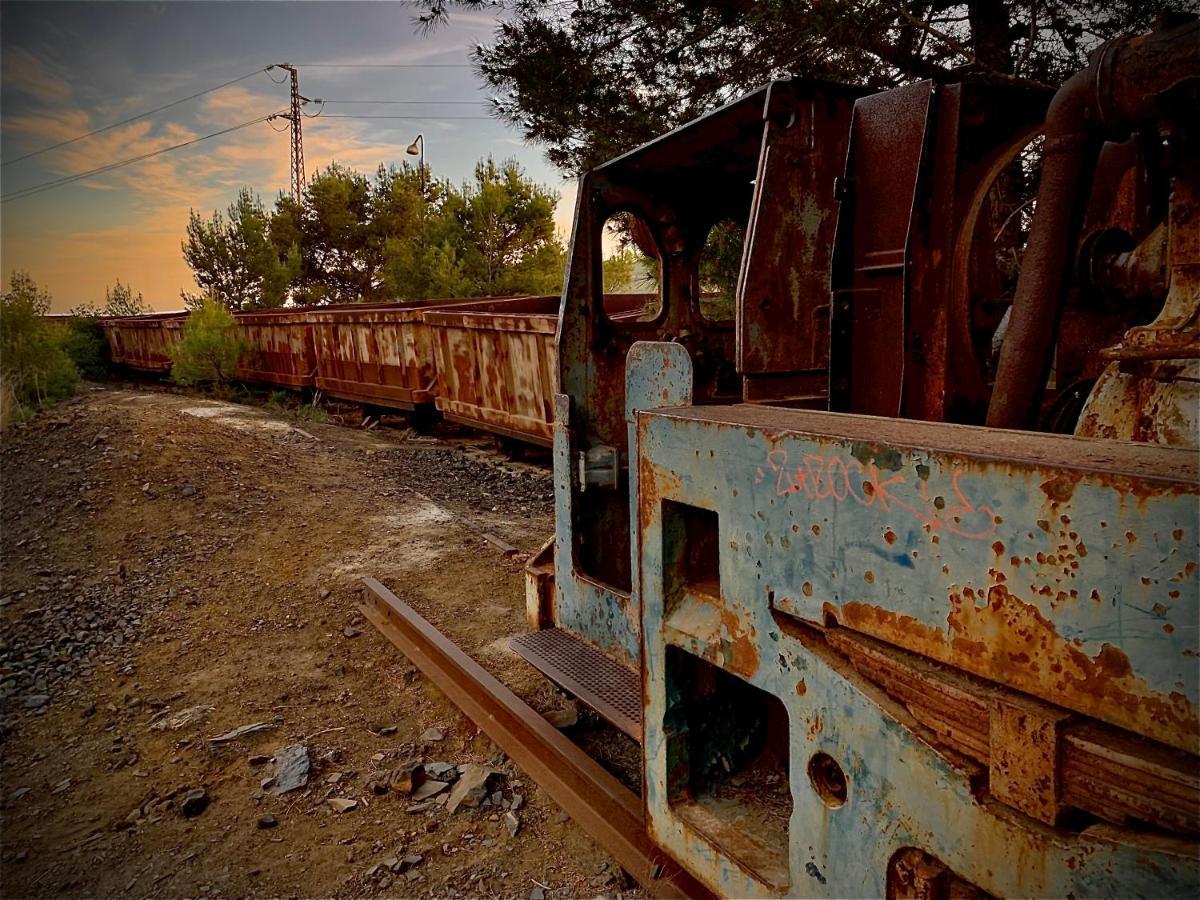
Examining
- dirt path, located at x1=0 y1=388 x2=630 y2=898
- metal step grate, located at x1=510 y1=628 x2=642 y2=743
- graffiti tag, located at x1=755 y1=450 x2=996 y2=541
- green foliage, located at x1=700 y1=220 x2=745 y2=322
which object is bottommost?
dirt path, located at x1=0 y1=388 x2=630 y2=898

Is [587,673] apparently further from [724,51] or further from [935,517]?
[724,51]

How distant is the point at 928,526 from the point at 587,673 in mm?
2021

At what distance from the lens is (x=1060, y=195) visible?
178 cm

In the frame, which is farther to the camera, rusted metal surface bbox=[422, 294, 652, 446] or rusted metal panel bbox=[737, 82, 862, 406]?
rusted metal surface bbox=[422, 294, 652, 446]

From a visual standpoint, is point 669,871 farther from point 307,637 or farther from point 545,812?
point 307,637

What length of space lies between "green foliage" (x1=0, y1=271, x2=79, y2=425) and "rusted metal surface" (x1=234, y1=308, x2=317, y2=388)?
3388mm

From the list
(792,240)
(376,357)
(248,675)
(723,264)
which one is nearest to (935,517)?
(792,240)

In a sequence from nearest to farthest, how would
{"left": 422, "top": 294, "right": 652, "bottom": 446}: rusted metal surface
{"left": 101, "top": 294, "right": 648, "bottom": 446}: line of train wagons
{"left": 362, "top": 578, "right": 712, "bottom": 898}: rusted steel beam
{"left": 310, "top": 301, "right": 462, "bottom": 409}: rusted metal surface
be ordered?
{"left": 362, "top": 578, "right": 712, "bottom": 898}: rusted steel beam, {"left": 422, "top": 294, "right": 652, "bottom": 446}: rusted metal surface, {"left": 101, "top": 294, "right": 648, "bottom": 446}: line of train wagons, {"left": 310, "top": 301, "right": 462, "bottom": 409}: rusted metal surface

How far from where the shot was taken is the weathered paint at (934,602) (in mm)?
1098

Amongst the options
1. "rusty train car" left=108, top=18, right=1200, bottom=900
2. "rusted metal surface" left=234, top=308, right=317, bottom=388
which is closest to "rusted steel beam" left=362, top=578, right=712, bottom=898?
"rusty train car" left=108, top=18, right=1200, bottom=900

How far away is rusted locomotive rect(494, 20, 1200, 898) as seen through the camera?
3.78 feet

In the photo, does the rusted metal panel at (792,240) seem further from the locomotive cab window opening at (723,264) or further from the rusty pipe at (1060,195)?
the locomotive cab window opening at (723,264)

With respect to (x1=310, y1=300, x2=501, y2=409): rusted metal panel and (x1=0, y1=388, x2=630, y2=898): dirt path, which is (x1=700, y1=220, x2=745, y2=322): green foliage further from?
(x1=310, y1=300, x2=501, y2=409): rusted metal panel

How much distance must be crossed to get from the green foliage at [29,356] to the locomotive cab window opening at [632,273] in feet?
35.9
